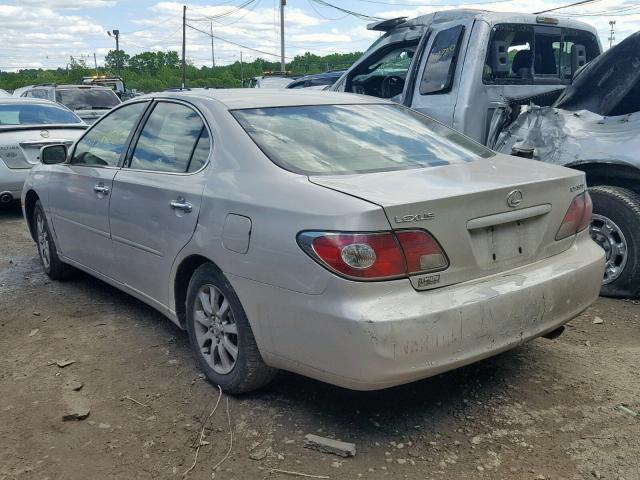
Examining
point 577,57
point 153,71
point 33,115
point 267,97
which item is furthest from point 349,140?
point 153,71

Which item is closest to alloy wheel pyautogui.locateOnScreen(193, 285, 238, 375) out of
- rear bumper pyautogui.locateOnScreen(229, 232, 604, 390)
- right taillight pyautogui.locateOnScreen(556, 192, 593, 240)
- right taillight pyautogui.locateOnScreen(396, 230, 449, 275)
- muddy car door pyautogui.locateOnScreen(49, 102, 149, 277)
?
rear bumper pyautogui.locateOnScreen(229, 232, 604, 390)

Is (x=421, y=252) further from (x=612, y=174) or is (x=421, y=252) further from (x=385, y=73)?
(x=385, y=73)

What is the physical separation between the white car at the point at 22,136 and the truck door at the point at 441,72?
4483 millimetres

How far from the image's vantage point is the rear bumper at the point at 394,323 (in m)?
2.62

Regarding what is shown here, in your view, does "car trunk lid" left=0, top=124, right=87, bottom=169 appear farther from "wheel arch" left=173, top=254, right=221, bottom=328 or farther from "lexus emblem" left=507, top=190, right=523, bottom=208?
"lexus emblem" left=507, top=190, right=523, bottom=208

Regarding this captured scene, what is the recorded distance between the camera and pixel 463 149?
3773 millimetres

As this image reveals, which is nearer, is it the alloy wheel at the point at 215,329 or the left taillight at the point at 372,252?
the left taillight at the point at 372,252

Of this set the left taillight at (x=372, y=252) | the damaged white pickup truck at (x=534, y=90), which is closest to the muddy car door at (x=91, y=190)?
the left taillight at (x=372, y=252)

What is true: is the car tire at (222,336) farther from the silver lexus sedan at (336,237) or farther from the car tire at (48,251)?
the car tire at (48,251)

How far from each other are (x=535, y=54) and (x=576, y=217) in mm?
3344

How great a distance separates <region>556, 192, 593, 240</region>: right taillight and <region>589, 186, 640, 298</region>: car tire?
127cm

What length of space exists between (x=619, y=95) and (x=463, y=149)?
1.95 metres

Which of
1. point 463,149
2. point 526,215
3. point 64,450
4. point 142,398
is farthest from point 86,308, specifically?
point 526,215

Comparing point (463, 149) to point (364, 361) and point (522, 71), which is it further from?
point (522, 71)
